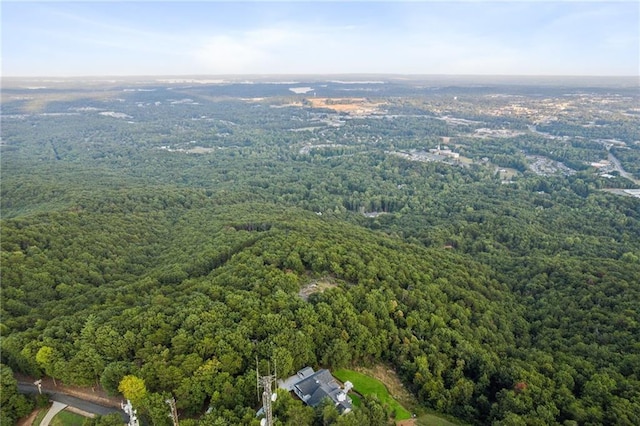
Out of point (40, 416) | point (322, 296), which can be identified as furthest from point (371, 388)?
point (40, 416)

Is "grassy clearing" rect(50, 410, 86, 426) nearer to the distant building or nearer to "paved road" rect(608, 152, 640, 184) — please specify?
the distant building

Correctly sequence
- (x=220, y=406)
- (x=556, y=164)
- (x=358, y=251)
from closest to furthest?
(x=220, y=406) → (x=358, y=251) → (x=556, y=164)

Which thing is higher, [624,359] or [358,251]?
[358,251]

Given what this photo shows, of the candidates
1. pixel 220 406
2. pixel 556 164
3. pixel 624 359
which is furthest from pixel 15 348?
pixel 556 164

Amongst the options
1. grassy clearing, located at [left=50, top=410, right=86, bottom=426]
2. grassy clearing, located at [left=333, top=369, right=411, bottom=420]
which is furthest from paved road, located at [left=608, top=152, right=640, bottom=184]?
grassy clearing, located at [left=50, top=410, right=86, bottom=426]

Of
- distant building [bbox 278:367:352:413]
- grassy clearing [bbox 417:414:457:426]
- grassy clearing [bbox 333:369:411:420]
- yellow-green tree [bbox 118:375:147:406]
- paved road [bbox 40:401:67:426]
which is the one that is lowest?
grassy clearing [bbox 417:414:457:426]

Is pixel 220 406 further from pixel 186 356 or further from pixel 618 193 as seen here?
pixel 618 193

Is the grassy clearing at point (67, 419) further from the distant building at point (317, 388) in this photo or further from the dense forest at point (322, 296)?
the distant building at point (317, 388)
